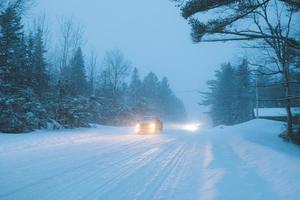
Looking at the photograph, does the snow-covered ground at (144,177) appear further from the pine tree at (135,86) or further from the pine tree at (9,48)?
the pine tree at (135,86)

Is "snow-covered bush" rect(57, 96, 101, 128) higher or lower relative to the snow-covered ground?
higher

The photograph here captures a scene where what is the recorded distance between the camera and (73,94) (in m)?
28.7

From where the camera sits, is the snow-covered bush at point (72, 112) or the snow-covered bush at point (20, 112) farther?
the snow-covered bush at point (72, 112)

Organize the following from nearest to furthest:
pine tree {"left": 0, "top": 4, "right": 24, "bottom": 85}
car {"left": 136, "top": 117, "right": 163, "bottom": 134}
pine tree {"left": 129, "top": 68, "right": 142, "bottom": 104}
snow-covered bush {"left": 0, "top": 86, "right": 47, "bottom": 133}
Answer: snow-covered bush {"left": 0, "top": 86, "right": 47, "bottom": 133}, pine tree {"left": 0, "top": 4, "right": 24, "bottom": 85}, car {"left": 136, "top": 117, "right": 163, "bottom": 134}, pine tree {"left": 129, "top": 68, "right": 142, "bottom": 104}

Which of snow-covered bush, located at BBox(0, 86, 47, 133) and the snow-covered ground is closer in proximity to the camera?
the snow-covered ground

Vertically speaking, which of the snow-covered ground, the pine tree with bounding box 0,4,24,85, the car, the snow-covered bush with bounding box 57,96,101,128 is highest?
the pine tree with bounding box 0,4,24,85

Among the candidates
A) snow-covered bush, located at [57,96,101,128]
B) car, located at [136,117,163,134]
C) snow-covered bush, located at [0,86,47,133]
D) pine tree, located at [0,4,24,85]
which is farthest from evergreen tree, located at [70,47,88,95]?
snow-covered bush, located at [0,86,47,133]

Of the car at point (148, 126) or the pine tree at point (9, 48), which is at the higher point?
the pine tree at point (9, 48)

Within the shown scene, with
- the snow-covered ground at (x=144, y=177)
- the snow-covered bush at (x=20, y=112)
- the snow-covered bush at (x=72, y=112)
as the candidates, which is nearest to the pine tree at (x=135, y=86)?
the snow-covered bush at (x=72, y=112)

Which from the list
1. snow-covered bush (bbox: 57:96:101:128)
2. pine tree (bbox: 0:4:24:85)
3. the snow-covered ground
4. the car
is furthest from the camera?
the car

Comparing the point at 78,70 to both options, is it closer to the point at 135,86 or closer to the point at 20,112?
the point at 135,86

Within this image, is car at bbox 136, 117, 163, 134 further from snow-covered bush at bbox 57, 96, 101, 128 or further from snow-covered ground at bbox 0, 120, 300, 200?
snow-covered ground at bbox 0, 120, 300, 200

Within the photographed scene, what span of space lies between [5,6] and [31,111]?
7.98 m

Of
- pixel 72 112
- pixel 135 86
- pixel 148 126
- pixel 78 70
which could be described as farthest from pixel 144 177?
pixel 135 86
